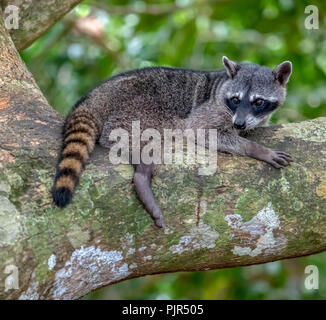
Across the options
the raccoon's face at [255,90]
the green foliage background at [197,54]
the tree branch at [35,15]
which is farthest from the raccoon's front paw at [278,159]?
the tree branch at [35,15]

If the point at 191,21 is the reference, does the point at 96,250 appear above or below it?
below

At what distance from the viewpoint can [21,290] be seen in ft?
8.63

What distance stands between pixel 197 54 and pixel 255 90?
10.2ft

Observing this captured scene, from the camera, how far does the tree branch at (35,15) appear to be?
467 cm

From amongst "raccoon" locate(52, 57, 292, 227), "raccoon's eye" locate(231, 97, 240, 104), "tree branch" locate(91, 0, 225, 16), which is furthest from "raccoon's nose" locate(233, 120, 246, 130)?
"tree branch" locate(91, 0, 225, 16)

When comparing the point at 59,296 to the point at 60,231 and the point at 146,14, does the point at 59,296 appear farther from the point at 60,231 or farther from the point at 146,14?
the point at 146,14

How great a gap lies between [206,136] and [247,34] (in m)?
3.82

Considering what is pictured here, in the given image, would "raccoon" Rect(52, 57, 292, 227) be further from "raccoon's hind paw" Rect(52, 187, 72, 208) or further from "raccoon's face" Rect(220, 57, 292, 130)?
"raccoon's hind paw" Rect(52, 187, 72, 208)

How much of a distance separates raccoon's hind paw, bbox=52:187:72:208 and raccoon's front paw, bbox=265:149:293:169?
138 cm

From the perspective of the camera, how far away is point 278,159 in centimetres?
352

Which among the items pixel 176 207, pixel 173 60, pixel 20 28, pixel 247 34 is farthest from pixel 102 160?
pixel 247 34

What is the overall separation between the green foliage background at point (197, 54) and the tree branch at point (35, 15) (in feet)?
2.38

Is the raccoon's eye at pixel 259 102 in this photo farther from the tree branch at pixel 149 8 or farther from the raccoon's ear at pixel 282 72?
the tree branch at pixel 149 8

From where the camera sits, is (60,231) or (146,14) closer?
(60,231)
